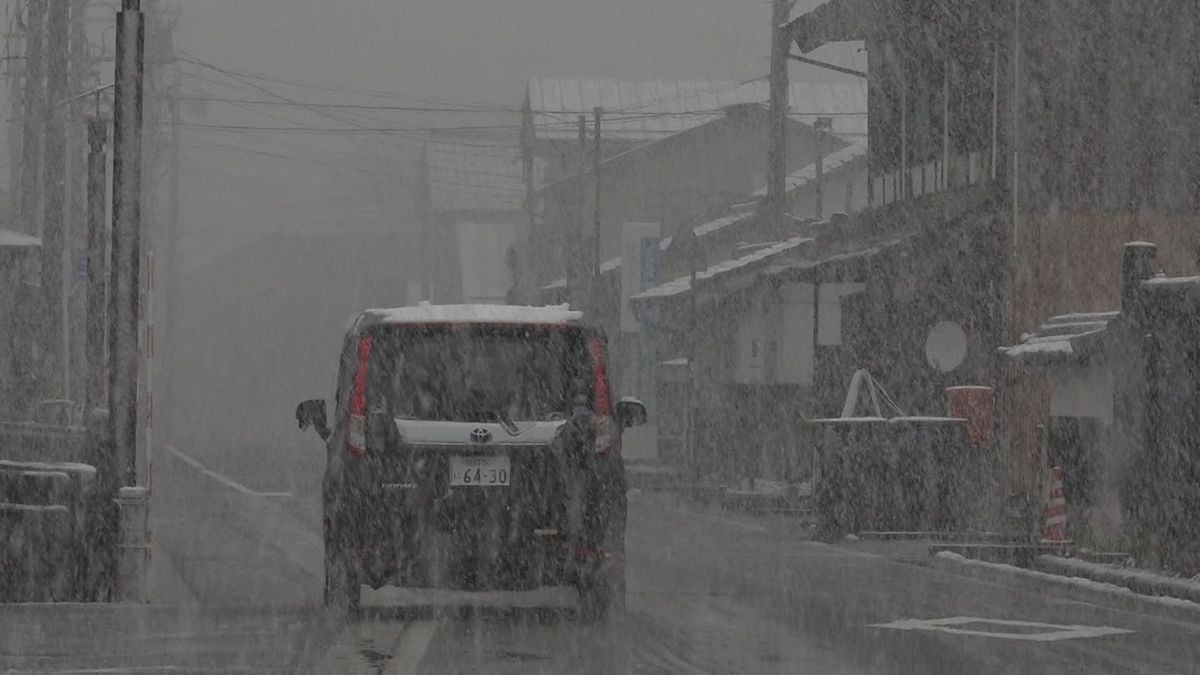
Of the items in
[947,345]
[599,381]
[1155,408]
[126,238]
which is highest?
[126,238]

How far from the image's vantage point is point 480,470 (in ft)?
41.9

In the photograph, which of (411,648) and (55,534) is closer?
(411,648)

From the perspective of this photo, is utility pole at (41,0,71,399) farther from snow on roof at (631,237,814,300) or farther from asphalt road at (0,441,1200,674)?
asphalt road at (0,441,1200,674)

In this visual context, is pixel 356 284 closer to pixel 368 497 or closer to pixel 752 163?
pixel 752 163

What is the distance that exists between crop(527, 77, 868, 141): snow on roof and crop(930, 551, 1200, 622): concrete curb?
56786 millimetres

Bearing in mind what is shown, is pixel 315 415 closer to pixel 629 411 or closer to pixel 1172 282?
pixel 629 411

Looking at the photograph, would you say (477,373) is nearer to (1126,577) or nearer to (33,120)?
(1126,577)

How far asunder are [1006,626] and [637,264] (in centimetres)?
3238

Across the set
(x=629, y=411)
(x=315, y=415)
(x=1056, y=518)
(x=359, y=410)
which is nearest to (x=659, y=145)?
(x=1056, y=518)

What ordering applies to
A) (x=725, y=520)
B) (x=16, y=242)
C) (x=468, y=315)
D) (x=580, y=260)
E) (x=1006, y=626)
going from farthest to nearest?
(x=580, y=260) → (x=16, y=242) → (x=725, y=520) → (x=1006, y=626) → (x=468, y=315)

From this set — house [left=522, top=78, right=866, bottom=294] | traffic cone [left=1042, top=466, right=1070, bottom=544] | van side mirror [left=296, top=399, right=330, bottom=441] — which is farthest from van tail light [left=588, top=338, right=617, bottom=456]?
house [left=522, top=78, right=866, bottom=294]

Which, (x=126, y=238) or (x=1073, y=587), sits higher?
(x=126, y=238)

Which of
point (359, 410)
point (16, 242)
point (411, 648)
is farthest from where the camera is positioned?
point (16, 242)

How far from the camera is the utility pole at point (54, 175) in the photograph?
109 ft
